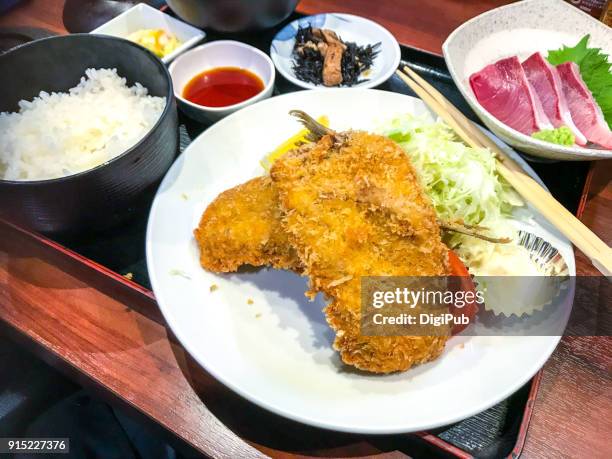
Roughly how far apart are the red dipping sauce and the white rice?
34cm

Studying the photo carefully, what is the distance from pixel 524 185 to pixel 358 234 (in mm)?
790

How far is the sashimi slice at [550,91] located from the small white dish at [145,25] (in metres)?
1.70

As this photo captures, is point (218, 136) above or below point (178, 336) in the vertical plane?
above

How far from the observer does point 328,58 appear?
7.86ft

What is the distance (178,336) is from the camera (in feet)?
4.64

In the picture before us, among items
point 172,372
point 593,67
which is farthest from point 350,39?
point 172,372

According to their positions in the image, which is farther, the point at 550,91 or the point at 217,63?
the point at 217,63

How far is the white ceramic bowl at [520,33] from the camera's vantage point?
2.25 meters

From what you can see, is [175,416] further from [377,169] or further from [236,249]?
[377,169]

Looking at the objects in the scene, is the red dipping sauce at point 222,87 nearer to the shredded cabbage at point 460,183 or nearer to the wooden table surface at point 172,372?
the shredded cabbage at point 460,183

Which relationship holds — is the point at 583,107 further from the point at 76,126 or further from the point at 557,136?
the point at 76,126

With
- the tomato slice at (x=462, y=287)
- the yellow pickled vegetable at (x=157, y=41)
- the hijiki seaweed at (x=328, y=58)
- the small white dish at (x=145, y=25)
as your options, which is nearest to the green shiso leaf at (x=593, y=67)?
the hijiki seaweed at (x=328, y=58)

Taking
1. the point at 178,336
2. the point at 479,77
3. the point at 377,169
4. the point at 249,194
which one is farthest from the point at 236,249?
the point at 479,77

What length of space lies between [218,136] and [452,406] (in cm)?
138
